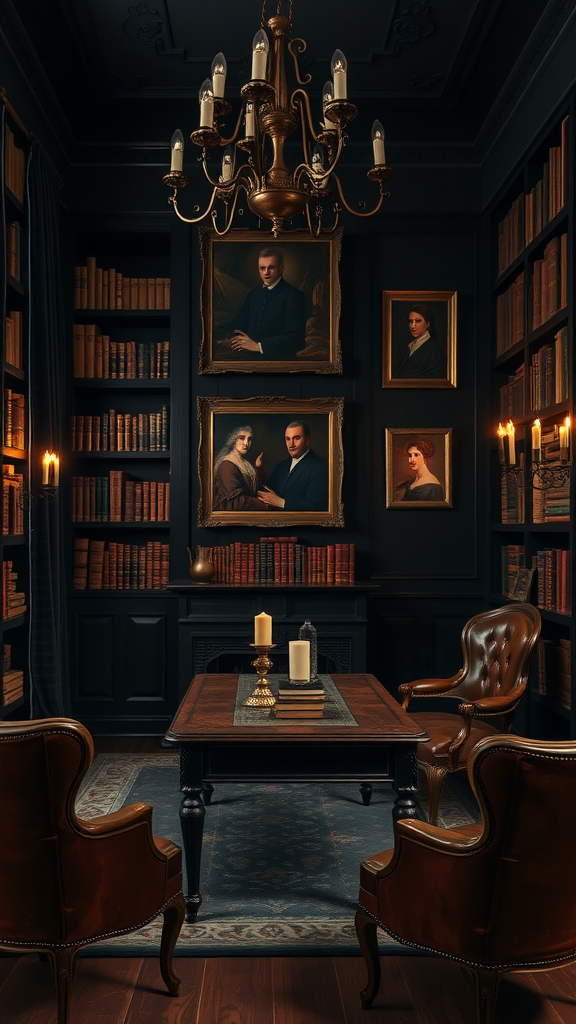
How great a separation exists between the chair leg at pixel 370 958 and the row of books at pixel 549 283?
3.19 metres

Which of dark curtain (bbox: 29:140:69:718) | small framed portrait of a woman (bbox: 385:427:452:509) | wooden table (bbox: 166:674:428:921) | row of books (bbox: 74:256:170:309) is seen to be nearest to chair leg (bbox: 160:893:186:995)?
wooden table (bbox: 166:674:428:921)

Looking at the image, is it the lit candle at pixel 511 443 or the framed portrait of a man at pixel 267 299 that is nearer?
the lit candle at pixel 511 443

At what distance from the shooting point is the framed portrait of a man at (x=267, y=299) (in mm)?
6070

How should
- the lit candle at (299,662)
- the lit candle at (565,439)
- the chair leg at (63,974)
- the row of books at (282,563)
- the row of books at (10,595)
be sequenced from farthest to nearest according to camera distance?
the row of books at (282,563) < the row of books at (10,595) < the lit candle at (565,439) < the lit candle at (299,662) < the chair leg at (63,974)

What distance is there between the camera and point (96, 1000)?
262 centimetres

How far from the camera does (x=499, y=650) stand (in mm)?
4531

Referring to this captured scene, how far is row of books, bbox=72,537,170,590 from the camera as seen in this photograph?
614 centimetres

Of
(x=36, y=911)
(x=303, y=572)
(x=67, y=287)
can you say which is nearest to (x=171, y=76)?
(x=67, y=287)

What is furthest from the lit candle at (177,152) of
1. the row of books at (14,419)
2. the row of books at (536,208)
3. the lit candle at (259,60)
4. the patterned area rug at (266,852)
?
the patterned area rug at (266,852)

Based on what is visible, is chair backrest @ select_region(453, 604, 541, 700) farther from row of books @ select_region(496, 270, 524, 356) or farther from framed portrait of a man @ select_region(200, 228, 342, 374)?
framed portrait of a man @ select_region(200, 228, 342, 374)

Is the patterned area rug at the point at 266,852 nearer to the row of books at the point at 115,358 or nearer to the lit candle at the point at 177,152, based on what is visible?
the row of books at the point at 115,358

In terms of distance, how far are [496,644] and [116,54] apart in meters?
4.17

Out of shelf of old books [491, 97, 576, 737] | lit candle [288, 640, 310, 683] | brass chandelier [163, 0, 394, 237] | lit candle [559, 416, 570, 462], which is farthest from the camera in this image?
shelf of old books [491, 97, 576, 737]

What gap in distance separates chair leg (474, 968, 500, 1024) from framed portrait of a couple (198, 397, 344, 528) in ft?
13.0
